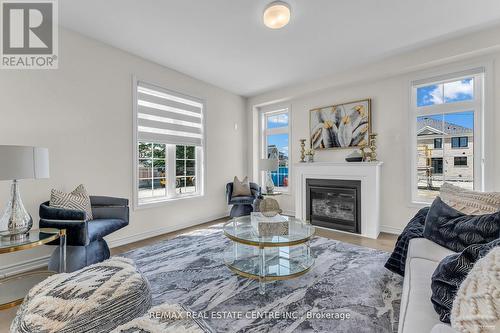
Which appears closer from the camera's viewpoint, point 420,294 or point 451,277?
point 451,277

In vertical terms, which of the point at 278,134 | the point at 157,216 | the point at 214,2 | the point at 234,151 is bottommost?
the point at 157,216

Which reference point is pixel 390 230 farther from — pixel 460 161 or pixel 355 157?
pixel 460 161

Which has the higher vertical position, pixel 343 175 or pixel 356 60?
pixel 356 60

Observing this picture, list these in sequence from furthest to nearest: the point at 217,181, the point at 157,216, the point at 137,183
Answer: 1. the point at 217,181
2. the point at 157,216
3. the point at 137,183

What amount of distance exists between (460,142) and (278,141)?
3.06 meters

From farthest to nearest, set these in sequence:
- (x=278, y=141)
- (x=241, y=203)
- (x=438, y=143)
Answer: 1. (x=278, y=141)
2. (x=241, y=203)
3. (x=438, y=143)

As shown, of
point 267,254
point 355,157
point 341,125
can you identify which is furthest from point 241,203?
point 341,125

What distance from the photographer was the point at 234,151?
5.13 meters

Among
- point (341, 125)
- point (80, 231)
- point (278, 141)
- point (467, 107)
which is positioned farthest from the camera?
point (278, 141)

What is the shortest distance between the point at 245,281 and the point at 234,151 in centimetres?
334

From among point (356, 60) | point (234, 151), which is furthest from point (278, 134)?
point (356, 60)

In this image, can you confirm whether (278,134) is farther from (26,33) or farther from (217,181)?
Answer: (26,33)

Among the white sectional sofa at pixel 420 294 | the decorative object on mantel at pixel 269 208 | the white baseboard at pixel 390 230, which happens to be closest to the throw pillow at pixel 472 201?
the white sectional sofa at pixel 420 294

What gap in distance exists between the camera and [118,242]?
3174 millimetres
